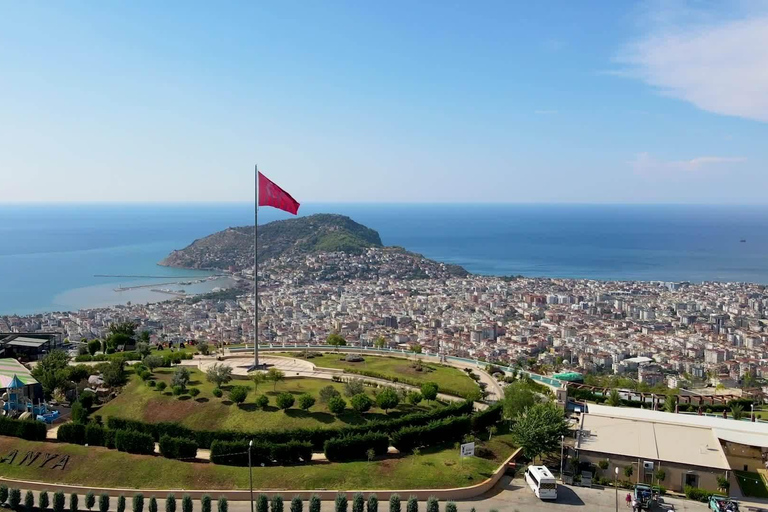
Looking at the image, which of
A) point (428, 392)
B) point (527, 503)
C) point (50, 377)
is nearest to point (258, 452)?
point (428, 392)

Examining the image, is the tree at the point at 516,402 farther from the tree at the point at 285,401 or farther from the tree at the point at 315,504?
the tree at the point at 315,504

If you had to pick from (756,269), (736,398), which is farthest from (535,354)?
(756,269)

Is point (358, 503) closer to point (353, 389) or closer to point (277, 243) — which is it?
point (353, 389)

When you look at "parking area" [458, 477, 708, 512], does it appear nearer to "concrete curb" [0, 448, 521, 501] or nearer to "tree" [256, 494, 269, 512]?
"concrete curb" [0, 448, 521, 501]

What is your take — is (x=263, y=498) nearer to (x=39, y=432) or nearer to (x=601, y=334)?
(x=39, y=432)

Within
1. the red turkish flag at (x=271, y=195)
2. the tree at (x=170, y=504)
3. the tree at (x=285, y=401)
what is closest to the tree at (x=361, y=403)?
the tree at (x=285, y=401)

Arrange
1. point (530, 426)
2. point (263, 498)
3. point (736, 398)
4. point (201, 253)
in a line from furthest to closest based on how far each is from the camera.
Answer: point (201, 253)
point (736, 398)
point (530, 426)
point (263, 498)
